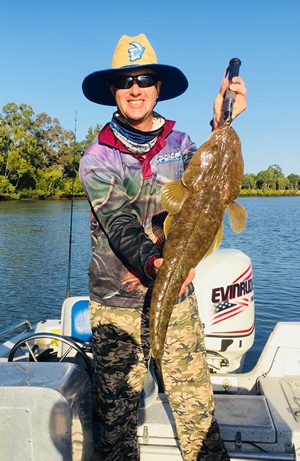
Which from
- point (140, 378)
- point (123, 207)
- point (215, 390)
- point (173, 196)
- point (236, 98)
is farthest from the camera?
point (215, 390)

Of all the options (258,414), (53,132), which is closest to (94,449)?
(258,414)

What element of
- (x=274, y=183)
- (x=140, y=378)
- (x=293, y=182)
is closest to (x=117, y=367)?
(x=140, y=378)

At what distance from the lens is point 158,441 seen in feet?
11.6

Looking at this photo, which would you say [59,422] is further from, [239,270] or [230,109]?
[239,270]

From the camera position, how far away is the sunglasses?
3.08 m

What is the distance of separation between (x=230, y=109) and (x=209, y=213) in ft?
2.02

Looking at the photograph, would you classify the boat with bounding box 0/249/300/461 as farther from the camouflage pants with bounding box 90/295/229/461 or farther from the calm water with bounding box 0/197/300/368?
the calm water with bounding box 0/197/300/368

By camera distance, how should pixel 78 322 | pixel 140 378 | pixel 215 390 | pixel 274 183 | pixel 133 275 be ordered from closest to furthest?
1. pixel 133 275
2. pixel 140 378
3. pixel 215 390
4. pixel 78 322
5. pixel 274 183

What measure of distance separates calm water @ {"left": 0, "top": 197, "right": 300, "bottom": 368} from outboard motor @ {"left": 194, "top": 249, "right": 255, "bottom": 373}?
182 inches

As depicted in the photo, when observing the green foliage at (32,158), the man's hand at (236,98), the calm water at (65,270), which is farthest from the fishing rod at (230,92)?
the green foliage at (32,158)

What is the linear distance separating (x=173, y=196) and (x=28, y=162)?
77.8 metres

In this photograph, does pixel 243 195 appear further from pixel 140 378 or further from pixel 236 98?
pixel 236 98

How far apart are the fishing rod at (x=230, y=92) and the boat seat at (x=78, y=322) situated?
8.72ft

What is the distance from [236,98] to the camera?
2857 millimetres
